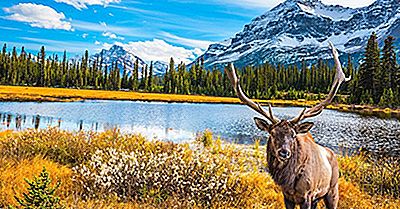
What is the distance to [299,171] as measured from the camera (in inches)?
216

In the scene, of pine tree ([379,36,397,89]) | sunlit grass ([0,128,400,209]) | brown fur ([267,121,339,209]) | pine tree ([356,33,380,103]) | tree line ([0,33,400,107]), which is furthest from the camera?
tree line ([0,33,400,107])

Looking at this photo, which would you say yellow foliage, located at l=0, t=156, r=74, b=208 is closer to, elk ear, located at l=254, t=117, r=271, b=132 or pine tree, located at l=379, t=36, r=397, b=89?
elk ear, located at l=254, t=117, r=271, b=132

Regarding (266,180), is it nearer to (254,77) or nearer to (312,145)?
(312,145)

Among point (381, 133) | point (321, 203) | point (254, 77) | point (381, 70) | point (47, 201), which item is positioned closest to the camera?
point (47, 201)

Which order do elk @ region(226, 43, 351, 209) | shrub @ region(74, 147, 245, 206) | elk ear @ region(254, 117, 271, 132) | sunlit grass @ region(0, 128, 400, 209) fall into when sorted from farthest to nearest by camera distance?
shrub @ region(74, 147, 245, 206)
sunlit grass @ region(0, 128, 400, 209)
elk ear @ region(254, 117, 271, 132)
elk @ region(226, 43, 351, 209)

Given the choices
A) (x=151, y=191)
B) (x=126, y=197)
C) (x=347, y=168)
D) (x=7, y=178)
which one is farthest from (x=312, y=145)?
(x=347, y=168)

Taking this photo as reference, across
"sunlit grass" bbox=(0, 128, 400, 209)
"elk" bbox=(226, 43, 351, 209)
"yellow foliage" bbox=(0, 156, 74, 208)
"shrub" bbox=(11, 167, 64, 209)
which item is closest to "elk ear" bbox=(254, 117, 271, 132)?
"elk" bbox=(226, 43, 351, 209)

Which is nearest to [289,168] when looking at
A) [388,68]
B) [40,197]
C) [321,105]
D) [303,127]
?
[303,127]

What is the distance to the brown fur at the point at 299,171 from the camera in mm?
5461

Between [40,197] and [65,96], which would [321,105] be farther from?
[65,96]

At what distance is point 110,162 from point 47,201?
9.76 feet

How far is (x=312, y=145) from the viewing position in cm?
591

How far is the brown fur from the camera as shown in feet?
17.9

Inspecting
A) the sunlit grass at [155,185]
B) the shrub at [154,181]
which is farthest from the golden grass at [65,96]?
the shrub at [154,181]
